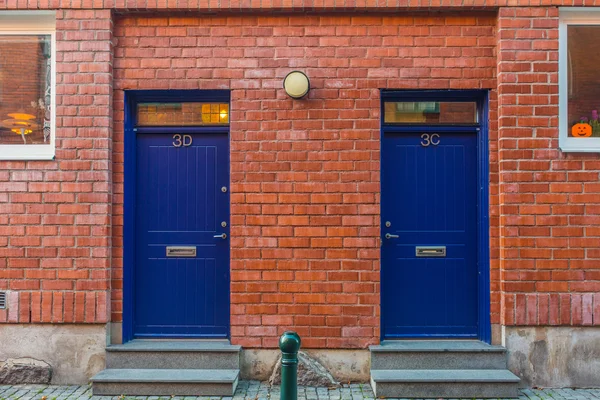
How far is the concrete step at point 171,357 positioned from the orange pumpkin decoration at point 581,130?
3991 mm

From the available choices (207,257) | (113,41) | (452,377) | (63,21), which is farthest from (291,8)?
(452,377)

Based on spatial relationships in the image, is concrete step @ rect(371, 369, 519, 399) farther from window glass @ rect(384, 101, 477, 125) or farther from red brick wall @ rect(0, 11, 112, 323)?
red brick wall @ rect(0, 11, 112, 323)

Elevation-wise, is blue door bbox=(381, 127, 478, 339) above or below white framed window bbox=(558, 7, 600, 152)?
below

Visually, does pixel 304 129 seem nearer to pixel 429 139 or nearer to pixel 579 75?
pixel 429 139

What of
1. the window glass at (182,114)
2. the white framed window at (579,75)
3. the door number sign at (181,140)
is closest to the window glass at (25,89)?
the window glass at (182,114)

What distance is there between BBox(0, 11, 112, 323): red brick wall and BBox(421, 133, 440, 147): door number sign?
10.5 feet

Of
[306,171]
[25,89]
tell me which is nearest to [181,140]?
[306,171]

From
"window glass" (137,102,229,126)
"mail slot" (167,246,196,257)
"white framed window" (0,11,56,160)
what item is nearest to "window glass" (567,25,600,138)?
"window glass" (137,102,229,126)

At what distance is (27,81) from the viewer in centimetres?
551

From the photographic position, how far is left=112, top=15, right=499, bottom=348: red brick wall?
17.4ft

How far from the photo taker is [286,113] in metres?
5.36

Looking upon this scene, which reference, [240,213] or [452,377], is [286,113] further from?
[452,377]

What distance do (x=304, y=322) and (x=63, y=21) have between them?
12.6ft

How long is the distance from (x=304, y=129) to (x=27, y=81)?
291 cm
